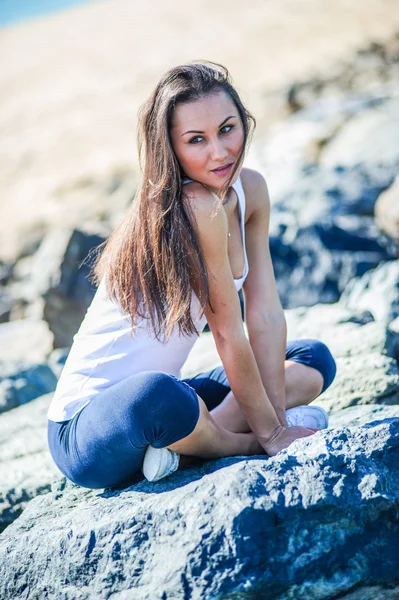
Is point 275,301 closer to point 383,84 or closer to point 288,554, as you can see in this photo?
point 288,554

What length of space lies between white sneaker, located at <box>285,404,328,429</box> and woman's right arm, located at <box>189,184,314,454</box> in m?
0.20

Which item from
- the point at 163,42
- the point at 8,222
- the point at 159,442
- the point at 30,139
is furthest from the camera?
the point at 163,42

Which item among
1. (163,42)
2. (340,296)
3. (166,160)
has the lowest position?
(340,296)

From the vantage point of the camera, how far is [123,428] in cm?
222

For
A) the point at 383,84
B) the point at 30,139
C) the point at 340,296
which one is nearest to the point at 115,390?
the point at 340,296

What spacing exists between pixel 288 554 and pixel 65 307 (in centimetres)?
517

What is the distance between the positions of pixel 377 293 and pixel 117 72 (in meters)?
24.4

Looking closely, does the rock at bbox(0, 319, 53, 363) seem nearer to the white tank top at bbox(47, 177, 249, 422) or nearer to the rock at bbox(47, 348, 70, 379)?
the rock at bbox(47, 348, 70, 379)

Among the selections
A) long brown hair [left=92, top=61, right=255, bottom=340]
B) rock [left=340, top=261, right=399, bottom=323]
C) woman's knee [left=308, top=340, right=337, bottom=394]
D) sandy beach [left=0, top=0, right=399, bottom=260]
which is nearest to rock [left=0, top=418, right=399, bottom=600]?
long brown hair [left=92, top=61, right=255, bottom=340]

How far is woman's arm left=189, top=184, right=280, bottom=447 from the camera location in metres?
2.45

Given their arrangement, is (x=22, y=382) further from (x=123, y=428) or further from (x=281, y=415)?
(x=123, y=428)

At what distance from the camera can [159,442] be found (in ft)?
7.45

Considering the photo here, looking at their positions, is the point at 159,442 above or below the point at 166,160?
below

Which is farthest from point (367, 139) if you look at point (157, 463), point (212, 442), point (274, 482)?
point (274, 482)
